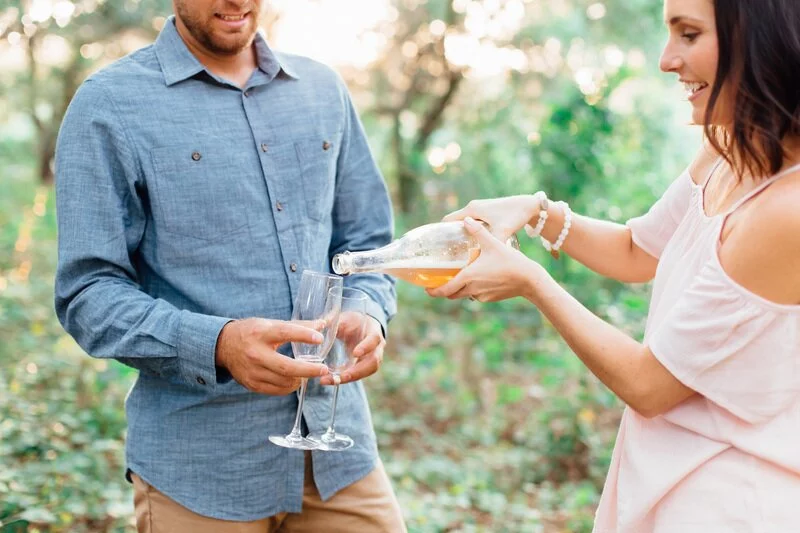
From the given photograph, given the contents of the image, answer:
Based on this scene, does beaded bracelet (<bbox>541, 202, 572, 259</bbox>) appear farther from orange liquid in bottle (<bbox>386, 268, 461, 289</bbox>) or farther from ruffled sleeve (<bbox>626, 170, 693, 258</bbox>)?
orange liquid in bottle (<bbox>386, 268, 461, 289</bbox>)

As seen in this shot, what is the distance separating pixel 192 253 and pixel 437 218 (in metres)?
5.49

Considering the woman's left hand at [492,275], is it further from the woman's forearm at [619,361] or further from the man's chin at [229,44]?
the man's chin at [229,44]

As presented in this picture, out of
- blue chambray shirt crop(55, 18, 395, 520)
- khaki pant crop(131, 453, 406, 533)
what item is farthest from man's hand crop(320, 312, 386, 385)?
khaki pant crop(131, 453, 406, 533)

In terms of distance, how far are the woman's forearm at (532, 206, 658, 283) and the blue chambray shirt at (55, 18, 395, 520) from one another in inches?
21.1

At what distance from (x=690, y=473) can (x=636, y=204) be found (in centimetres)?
389

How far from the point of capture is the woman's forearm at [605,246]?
90.0 inches

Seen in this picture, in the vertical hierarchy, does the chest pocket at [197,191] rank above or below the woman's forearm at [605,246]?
above

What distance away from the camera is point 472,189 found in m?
7.19

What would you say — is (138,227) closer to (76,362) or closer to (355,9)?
(76,362)

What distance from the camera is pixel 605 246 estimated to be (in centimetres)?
229

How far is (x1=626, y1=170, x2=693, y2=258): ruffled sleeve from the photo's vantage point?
6.96ft

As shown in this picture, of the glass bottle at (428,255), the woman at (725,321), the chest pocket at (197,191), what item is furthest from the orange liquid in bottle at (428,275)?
the chest pocket at (197,191)

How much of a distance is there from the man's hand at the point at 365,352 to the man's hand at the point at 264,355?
0.09 meters

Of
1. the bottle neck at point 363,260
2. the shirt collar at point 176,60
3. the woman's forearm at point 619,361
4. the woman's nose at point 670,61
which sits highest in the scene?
the woman's nose at point 670,61
